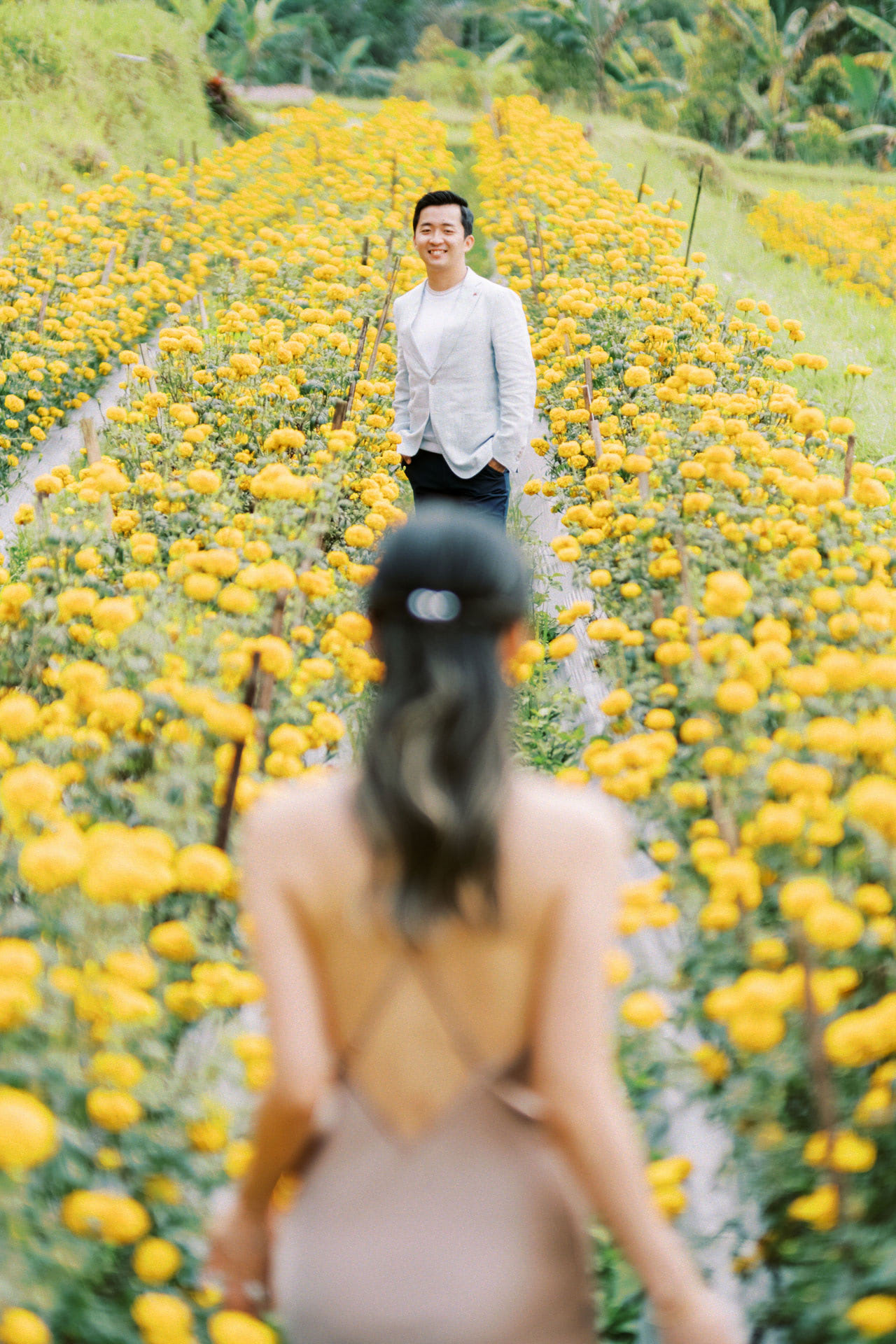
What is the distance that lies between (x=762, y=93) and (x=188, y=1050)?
25.0 m

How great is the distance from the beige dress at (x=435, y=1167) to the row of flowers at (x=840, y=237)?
11069 mm

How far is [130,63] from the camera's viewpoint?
1379 cm

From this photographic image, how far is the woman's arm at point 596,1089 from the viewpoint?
3.14ft

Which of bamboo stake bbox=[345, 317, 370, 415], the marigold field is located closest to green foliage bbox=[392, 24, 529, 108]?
bamboo stake bbox=[345, 317, 370, 415]

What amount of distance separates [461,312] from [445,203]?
36 centimetres

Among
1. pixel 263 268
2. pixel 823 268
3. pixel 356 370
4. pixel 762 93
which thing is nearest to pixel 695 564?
pixel 356 370

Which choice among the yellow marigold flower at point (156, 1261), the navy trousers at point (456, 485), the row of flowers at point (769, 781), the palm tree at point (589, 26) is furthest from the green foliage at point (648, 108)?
the yellow marigold flower at point (156, 1261)

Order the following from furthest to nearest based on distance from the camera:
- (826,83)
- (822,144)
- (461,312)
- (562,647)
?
(826,83)
(822,144)
(461,312)
(562,647)

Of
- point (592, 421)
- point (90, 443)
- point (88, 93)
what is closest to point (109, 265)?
point (90, 443)

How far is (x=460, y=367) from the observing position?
3627mm

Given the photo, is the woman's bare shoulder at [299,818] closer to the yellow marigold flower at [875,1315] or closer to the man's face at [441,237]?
the yellow marigold flower at [875,1315]

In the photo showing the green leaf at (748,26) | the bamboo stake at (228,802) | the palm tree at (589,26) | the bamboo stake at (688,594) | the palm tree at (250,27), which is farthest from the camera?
the palm tree at (250,27)

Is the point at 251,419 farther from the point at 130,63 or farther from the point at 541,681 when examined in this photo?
the point at 130,63

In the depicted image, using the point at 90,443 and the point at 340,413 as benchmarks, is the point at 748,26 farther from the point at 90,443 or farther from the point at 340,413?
the point at 90,443
